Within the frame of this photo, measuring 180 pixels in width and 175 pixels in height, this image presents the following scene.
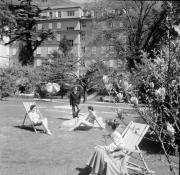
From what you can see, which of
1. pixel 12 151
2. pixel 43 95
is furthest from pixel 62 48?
pixel 12 151

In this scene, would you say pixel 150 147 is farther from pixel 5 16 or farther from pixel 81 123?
pixel 5 16

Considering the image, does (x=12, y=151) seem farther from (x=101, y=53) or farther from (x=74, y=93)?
(x=101, y=53)

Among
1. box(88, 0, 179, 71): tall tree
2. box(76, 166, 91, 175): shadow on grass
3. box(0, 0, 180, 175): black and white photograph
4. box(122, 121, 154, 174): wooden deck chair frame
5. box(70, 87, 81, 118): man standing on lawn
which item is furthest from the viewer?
box(88, 0, 179, 71): tall tree

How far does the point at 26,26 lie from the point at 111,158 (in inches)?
1314

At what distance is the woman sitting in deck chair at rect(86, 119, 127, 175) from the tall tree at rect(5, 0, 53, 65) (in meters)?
29.6

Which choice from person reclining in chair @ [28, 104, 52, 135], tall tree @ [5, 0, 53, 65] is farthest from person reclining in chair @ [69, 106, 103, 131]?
tall tree @ [5, 0, 53, 65]

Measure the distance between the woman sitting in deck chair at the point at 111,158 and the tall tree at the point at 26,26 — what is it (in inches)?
1167

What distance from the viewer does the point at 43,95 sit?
99.8 ft

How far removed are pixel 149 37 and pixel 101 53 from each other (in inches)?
257

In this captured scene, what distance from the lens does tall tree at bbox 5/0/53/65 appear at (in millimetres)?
35519

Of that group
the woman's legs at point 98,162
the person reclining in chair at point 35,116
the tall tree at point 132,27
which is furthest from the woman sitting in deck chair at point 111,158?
the tall tree at point 132,27

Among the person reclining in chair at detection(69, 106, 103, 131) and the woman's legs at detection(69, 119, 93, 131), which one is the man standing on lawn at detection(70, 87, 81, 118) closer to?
the person reclining in chair at detection(69, 106, 103, 131)

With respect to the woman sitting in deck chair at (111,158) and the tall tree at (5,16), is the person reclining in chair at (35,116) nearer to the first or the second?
the woman sitting in deck chair at (111,158)

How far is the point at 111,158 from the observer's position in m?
5.98
